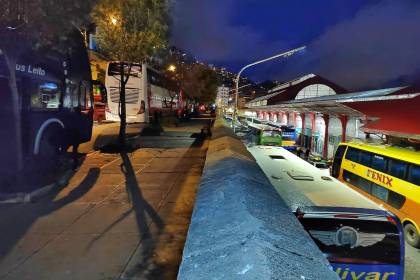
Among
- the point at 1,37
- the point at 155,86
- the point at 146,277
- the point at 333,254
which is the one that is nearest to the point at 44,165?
the point at 1,37

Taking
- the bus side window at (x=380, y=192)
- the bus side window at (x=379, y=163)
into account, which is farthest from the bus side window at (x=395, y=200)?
the bus side window at (x=379, y=163)

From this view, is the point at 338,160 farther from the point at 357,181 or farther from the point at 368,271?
the point at 368,271

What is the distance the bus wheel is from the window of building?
10892 mm

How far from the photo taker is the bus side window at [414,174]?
36.7ft

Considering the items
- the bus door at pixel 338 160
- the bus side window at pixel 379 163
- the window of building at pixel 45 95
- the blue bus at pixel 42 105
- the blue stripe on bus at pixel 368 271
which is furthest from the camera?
the bus door at pixel 338 160

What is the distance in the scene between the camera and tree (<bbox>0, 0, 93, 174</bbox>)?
766 centimetres

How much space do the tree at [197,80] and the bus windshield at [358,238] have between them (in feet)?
150

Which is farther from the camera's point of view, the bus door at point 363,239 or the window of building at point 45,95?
the window of building at point 45,95

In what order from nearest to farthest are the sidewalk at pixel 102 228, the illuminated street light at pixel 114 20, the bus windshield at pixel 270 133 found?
the sidewalk at pixel 102 228, the illuminated street light at pixel 114 20, the bus windshield at pixel 270 133

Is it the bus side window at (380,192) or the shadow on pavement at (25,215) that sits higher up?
the shadow on pavement at (25,215)

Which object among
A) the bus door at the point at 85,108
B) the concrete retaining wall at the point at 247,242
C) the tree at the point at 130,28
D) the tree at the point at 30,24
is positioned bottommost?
the concrete retaining wall at the point at 247,242

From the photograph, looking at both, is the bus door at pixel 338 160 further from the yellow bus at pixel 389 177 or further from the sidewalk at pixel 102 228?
the sidewalk at pixel 102 228

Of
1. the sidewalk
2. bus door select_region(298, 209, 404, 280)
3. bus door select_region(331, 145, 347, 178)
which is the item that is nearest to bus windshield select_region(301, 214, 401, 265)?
bus door select_region(298, 209, 404, 280)

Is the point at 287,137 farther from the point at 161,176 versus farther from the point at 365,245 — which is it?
the point at 365,245
